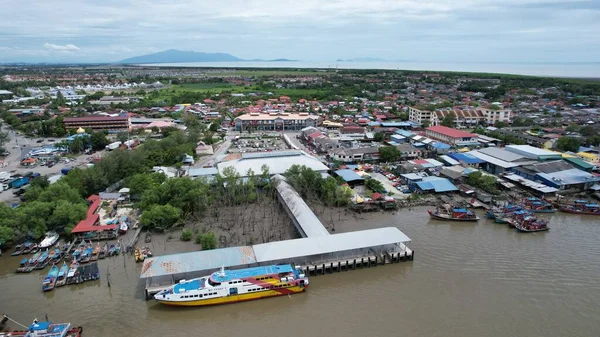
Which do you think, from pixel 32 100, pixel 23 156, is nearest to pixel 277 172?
pixel 23 156

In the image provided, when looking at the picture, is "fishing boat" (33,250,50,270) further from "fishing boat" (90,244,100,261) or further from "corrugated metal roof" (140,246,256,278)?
"corrugated metal roof" (140,246,256,278)

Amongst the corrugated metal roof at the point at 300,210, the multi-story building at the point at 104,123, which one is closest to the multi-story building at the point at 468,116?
the corrugated metal roof at the point at 300,210

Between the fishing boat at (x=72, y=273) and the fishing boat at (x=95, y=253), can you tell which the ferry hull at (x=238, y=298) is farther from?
the fishing boat at (x=95, y=253)

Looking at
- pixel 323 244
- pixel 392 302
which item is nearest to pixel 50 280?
pixel 323 244

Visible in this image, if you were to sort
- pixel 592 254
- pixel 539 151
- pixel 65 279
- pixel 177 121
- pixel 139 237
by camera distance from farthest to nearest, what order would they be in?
pixel 177 121, pixel 539 151, pixel 139 237, pixel 592 254, pixel 65 279

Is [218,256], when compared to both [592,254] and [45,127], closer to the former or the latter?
[592,254]

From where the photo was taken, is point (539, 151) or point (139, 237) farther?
point (539, 151)

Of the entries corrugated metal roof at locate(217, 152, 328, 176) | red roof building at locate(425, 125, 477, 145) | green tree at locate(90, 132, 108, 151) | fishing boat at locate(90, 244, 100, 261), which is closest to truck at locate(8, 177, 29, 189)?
green tree at locate(90, 132, 108, 151)
